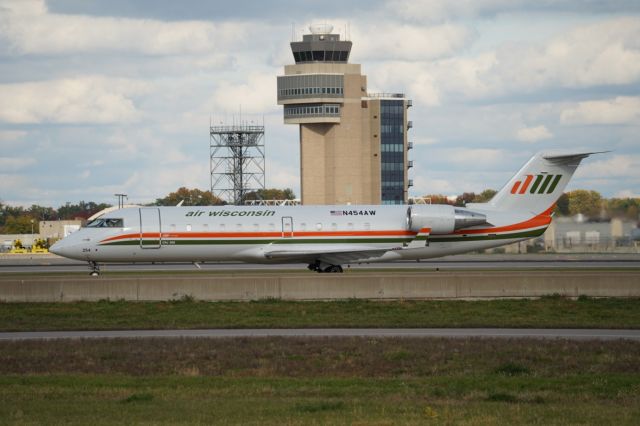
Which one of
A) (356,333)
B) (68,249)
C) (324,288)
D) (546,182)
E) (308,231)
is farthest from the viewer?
(546,182)

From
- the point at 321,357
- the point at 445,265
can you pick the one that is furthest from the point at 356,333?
the point at 445,265

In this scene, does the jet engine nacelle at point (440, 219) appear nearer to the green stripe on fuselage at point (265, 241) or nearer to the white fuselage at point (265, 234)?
the white fuselage at point (265, 234)

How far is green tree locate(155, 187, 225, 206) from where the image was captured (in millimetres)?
140500

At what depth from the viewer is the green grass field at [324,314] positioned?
88.9 ft

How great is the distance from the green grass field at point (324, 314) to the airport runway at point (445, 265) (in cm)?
1796

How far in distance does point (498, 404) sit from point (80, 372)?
8.36 meters

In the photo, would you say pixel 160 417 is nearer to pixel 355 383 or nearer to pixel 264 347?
pixel 355 383

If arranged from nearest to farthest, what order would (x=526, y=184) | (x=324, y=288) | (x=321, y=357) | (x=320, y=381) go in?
(x=320, y=381), (x=321, y=357), (x=324, y=288), (x=526, y=184)

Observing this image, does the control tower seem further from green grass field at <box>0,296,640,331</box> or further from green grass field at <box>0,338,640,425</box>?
green grass field at <box>0,338,640,425</box>

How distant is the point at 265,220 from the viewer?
4638cm

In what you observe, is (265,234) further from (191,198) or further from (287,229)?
(191,198)

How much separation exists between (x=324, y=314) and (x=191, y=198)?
119080mm

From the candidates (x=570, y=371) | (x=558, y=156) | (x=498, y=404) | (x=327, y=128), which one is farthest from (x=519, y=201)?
(x=327, y=128)

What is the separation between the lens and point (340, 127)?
14375 centimetres
